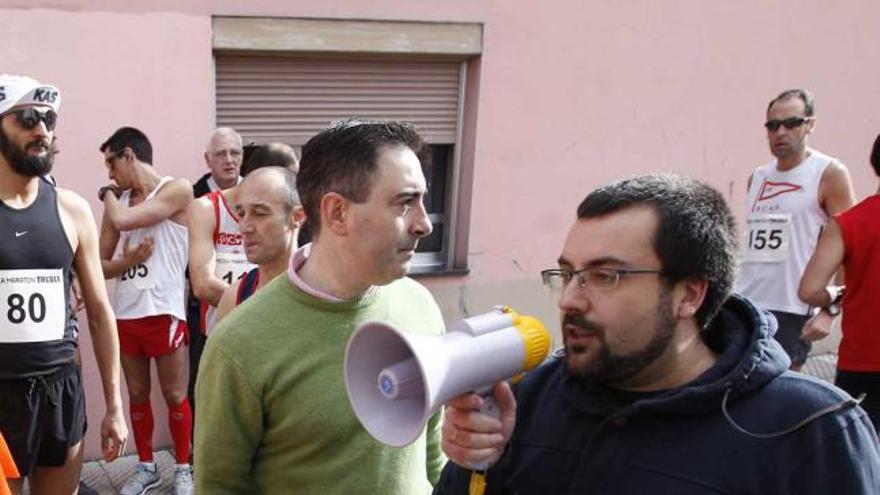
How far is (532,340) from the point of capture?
1917 mm

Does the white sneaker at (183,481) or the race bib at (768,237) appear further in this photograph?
Result: the race bib at (768,237)

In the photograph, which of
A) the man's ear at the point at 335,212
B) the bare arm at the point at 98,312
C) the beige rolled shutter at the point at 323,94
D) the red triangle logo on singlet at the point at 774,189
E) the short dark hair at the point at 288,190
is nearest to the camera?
the man's ear at the point at 335,212

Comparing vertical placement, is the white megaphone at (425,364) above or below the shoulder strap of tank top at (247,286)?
above

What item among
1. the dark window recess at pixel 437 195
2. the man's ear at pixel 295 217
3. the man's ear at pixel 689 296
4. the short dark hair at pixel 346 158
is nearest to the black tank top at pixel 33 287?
the man's ear at pixel 295 217

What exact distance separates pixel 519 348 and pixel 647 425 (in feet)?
0.94

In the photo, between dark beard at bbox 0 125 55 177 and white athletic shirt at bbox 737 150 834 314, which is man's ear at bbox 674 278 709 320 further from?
white athletic shirt at bbox 737 150 834 314

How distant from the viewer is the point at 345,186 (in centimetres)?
257

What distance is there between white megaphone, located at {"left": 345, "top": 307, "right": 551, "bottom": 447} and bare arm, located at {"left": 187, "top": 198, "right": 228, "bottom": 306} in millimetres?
2781

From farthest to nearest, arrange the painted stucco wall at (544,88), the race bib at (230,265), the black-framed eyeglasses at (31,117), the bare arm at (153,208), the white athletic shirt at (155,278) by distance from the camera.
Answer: the painted stucco wall at (544,88), the white athletic shirt at (155,278), the bare arm at (153,208), the race bib at (230,265), the black-framed eyeglasses at (31,117)

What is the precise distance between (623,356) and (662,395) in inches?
4.1

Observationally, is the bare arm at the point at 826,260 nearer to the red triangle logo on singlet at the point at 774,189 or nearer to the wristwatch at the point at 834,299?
the wristwatch at the point at 834,299

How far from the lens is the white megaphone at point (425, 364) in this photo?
1.77 metres

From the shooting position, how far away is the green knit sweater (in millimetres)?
2389

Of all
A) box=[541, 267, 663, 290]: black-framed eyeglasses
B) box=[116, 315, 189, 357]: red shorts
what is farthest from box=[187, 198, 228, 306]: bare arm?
box=[541, 267, 663, 290]: black-framed eyeglasses
